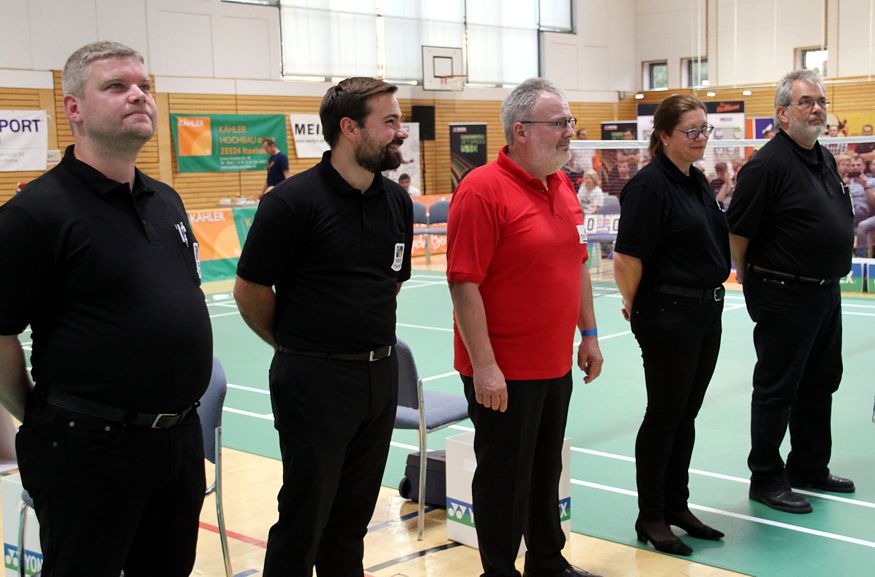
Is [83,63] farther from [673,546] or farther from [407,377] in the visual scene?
[673,546]

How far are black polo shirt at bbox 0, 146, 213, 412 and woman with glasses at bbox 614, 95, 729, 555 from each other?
2191 mm

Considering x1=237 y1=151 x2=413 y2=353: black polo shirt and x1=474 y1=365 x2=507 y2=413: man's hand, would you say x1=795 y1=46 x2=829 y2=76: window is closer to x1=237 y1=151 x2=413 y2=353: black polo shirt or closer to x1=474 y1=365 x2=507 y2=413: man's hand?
x1=474 y1=365 x2=507 y2=413: man's hand

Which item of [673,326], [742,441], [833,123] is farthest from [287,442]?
[833,123]

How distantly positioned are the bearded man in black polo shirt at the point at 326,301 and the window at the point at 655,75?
2381cm

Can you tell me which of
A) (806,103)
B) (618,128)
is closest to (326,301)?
(806,103)

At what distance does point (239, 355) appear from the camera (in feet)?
31.0

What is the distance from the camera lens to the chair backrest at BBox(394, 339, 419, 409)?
4.81m

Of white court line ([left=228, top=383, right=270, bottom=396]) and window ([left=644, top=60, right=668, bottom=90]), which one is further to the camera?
window ([left=644, top=60, right=668, bottom=90])

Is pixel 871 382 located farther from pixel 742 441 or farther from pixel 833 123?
pixel 833 123

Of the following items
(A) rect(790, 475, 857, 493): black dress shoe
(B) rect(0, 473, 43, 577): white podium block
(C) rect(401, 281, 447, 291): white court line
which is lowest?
(A) rect(790, 475, 857, 493): black dress shoe

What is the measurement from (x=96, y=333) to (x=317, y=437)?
924 mm

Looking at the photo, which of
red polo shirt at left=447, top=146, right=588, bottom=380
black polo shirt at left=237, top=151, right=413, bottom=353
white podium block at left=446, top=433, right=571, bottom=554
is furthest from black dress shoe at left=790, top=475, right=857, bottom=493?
black polo shirt at left=237, top=151, right=413, bottom=353

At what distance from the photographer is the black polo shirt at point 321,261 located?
321cm

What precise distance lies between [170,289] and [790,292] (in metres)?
3.17
